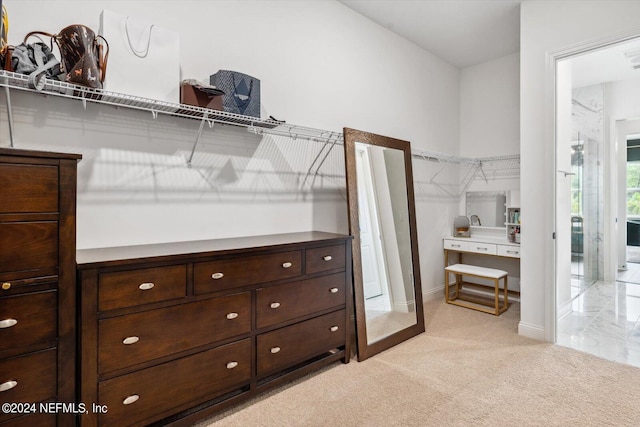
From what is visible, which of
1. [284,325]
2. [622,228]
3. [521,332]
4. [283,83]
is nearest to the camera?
[284,325]

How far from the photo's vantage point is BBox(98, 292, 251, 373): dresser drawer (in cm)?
155

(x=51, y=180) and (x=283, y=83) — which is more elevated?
(x=283, y=83)

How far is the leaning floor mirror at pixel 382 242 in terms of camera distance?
Answer: 8.79 ft

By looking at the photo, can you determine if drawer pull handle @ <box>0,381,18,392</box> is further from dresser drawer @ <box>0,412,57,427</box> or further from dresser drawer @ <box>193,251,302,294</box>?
dresser drawer @ <box>193,251,302,294</box>

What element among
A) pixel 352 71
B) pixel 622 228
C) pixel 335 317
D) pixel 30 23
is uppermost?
pixel 352 71

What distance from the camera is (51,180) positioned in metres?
1.39

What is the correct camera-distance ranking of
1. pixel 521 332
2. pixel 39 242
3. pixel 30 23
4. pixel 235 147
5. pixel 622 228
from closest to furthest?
pixel 39 242
pixel 30 23
pixel 235 147
pixel 521 332
pixel 622 228

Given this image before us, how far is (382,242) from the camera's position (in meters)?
3.01

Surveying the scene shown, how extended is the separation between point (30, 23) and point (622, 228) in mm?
7538

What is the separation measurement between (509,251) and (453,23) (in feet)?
8.33

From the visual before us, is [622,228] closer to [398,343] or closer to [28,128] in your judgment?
[398,343]

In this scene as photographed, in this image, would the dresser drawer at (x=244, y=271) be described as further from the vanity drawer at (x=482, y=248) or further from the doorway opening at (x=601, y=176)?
the doorway opening at (x=601, y=176)

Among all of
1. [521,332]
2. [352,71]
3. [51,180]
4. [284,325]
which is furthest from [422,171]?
[51,180]

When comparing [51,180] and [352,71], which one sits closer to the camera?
[51,180]
